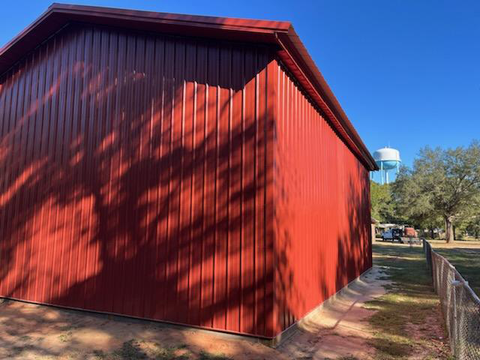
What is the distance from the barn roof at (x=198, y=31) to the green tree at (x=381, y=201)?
54.1 metres

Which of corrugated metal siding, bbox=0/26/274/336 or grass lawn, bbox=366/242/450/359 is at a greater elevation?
corrugated metal siding, bbox=0/26/274/336

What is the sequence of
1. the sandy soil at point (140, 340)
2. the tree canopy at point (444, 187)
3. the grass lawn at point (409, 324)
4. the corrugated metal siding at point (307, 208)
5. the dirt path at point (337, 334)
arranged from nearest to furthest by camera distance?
the sandy soil at point (140, 340)
the dirt path at point (337, 334)
the grass lawn at point (409, 324)
the corrugated metal siding at point (307, 208)
the tree canopy at point (444, 187)

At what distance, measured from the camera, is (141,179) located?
6.68 m

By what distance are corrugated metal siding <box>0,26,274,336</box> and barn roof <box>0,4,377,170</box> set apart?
0.80ft

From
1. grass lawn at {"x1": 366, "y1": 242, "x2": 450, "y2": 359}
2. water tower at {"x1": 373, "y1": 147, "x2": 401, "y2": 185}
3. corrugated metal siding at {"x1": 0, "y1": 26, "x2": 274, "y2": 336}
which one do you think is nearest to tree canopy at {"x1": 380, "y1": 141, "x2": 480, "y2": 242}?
grass lawn at {"x1": 366, "y1": 242, "x2": 450, "y2": 359}

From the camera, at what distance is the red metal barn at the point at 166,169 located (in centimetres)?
578

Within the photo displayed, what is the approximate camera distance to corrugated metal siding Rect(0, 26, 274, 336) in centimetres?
580

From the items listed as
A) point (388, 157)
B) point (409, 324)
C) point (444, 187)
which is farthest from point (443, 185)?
point (388, 157)

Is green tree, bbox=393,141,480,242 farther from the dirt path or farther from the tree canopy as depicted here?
the dirt path

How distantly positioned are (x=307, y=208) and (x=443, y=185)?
3500 cm

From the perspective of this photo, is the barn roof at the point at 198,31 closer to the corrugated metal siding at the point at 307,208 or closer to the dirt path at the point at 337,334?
the corrugated metal siding at the point at 307,208

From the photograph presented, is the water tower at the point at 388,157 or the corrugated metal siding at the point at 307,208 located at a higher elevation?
the water tower at the point at 388,157

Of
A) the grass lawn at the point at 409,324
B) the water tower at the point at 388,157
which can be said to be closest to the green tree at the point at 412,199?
the grass lawn at the point at 409,324

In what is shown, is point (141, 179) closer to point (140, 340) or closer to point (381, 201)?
point (140, 340)
